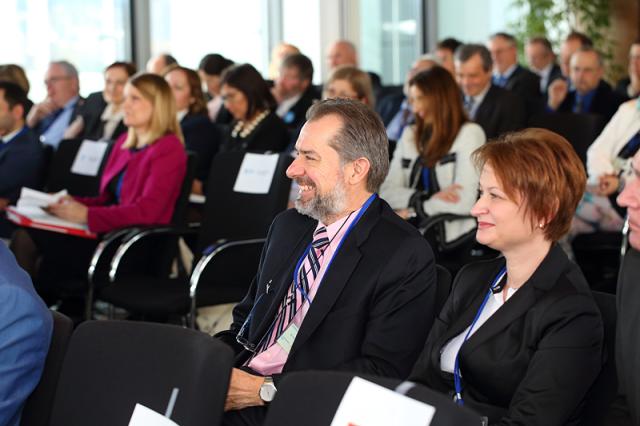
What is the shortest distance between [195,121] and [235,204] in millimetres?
1840

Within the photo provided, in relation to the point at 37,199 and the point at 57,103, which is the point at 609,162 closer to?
the point at 37,199

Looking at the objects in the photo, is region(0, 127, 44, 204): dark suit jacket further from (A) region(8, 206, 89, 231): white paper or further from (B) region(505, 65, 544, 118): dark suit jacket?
(B) region(505, 65, 544, 118): dark suit jacket

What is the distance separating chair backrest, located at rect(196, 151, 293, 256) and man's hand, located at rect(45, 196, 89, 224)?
0.57 metres

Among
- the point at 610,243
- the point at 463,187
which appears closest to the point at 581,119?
the point at 610,243

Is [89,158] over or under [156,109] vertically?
under

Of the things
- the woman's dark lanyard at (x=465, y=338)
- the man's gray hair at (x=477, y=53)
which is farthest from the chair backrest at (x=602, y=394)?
the man's gray hair at (x=477, y=53)

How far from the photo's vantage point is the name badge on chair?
2.57 metres

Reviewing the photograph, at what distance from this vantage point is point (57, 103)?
7348 mm

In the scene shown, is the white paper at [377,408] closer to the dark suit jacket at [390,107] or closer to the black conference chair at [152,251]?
the black conference chair at [152,251]

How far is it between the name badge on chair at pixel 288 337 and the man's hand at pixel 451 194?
1.97 meters

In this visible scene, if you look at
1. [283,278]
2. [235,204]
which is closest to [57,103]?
[235,204]

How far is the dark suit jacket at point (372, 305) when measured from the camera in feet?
7.96

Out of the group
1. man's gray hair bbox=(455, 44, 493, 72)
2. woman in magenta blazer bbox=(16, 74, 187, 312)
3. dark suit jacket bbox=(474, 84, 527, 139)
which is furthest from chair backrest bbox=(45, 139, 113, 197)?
man's gray hair bbox=(455, 44, 493, 72)

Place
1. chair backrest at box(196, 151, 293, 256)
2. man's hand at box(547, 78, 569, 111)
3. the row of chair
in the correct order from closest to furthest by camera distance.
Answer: the row of chair < chair backrest at box(196, 151, 293, 256) < man's hand at box(547, 78, 569, 111)
